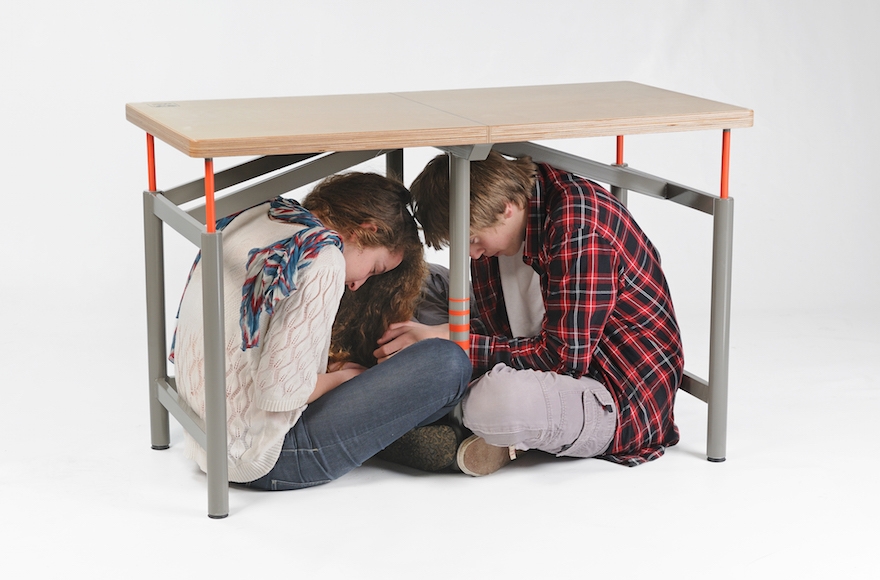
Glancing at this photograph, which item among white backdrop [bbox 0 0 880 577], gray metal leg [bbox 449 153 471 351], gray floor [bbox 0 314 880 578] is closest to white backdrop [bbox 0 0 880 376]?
white backdrop [bbox 0 0 880 577]

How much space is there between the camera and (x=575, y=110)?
3018mm

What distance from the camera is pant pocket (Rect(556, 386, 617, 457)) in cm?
303

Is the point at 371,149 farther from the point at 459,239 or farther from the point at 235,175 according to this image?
the point at 235,175

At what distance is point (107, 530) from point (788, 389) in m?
2.08

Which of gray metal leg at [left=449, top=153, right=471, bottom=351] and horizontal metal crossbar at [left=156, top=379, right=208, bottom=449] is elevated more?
gray metal leg at [left=449, top=153, right=471, bottom=351]

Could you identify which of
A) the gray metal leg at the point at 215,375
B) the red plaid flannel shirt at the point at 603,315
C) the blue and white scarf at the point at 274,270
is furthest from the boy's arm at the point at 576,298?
the gray metal leg at the point at 215,375

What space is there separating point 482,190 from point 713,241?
23.2 inches

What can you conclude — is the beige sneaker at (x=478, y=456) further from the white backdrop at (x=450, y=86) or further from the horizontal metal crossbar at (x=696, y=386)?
the white backdrop at (x=450, y=86)

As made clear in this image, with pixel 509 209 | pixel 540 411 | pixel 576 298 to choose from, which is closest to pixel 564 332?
pixel 576 298

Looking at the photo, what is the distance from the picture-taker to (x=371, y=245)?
2.95 meters

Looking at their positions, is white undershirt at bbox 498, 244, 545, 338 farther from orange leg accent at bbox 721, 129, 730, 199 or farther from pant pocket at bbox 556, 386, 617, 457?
orange leg accent at bbox 721, 129, 730, 199

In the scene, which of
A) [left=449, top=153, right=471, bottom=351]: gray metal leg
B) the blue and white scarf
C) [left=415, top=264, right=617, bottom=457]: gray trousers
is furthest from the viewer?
[left=415, top=264, right=617, bottom=457]: gray trousers

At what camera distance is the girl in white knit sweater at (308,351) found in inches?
106

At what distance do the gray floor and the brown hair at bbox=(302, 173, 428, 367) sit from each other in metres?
0.35
